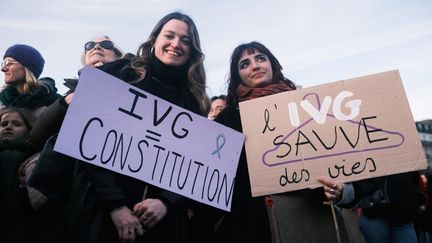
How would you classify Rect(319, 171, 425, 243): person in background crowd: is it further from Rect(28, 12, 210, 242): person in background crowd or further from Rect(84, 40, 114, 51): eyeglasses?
Rect(84, 40, 114, 51): eyeglasses

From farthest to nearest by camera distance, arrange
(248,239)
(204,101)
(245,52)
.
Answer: (245,52)
(204,101)
(248,239)

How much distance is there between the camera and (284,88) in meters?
2.41

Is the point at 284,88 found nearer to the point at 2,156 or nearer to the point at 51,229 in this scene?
the point at 51,229

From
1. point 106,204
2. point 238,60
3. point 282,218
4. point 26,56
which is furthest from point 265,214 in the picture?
point 26,56

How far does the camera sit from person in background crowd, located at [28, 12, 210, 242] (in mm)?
1391

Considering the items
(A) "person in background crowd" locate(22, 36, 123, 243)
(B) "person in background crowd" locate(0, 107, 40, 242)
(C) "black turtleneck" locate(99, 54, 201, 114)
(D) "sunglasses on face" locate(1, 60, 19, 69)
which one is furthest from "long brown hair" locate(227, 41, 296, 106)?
(D) "sunglasses on face" locate(1, 60, 19, 69)

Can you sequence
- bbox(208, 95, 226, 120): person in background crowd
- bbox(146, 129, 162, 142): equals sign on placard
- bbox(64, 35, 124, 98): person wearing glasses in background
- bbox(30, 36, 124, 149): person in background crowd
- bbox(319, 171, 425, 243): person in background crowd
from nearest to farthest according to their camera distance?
bbox(146, 129, 162, 142): equals sign on placard
bbox(30, 36, 124, 149): person in background crowd
bbox(319, 171, 425, 243): person in background crowd
bbox(64, 35, 124, 98): person wearing glasses in background
bbox(208, 95, 226, 120): person in background crowd

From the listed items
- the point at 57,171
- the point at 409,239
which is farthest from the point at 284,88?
the point at 57,171

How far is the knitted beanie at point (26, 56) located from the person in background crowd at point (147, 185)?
111 centimetres

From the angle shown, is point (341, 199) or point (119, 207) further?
point (341, 199)

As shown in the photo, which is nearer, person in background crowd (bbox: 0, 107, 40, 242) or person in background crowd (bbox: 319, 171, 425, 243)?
person in background crowd (bbox: 0, 107, 40, 242)

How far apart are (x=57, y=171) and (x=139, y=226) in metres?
0.43

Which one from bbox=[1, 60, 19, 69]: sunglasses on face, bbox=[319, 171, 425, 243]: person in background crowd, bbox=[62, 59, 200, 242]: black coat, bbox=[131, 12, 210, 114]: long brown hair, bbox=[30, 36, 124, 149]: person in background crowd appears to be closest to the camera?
bbox=[62, 59, 200, 242]: black coat

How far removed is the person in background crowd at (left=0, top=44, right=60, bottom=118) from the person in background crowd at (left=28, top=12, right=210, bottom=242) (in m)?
0.78
